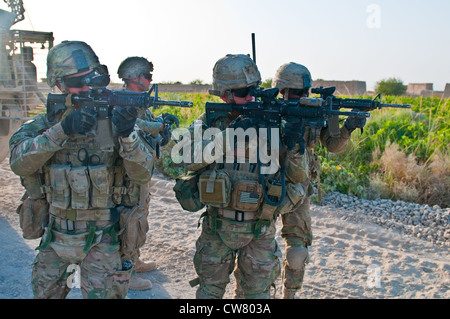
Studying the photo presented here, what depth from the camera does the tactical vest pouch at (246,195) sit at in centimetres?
325

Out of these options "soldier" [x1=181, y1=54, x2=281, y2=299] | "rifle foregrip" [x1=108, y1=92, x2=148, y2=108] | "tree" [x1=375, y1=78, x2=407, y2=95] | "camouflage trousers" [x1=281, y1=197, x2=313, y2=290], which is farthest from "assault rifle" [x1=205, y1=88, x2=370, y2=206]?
"tree" [x1=375, y1=78, x2=407, y2=95]

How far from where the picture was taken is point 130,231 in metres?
3.18

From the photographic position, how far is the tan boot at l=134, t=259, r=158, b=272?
4509 mm

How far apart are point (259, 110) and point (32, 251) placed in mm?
3250

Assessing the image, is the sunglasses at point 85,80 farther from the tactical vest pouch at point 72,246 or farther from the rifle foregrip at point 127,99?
the tactical vest pouch at point 72,246

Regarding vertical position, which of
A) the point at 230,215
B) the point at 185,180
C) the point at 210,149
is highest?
the point at 210,149

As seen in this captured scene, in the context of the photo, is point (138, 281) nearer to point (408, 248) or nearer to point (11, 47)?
point (408, 248)

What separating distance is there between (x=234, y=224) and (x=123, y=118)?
1.13 meters

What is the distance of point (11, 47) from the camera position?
730 cm

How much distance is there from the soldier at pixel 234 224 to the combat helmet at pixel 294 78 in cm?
67

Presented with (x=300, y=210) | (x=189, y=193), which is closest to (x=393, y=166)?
(x=300, y=210)

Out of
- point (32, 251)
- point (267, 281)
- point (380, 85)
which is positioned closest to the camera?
point (267, 281)

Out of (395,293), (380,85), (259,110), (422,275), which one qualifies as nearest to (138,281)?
(259,110)

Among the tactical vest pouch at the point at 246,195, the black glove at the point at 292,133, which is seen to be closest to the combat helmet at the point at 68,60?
the tactical vest pouch at the point at 246,195
